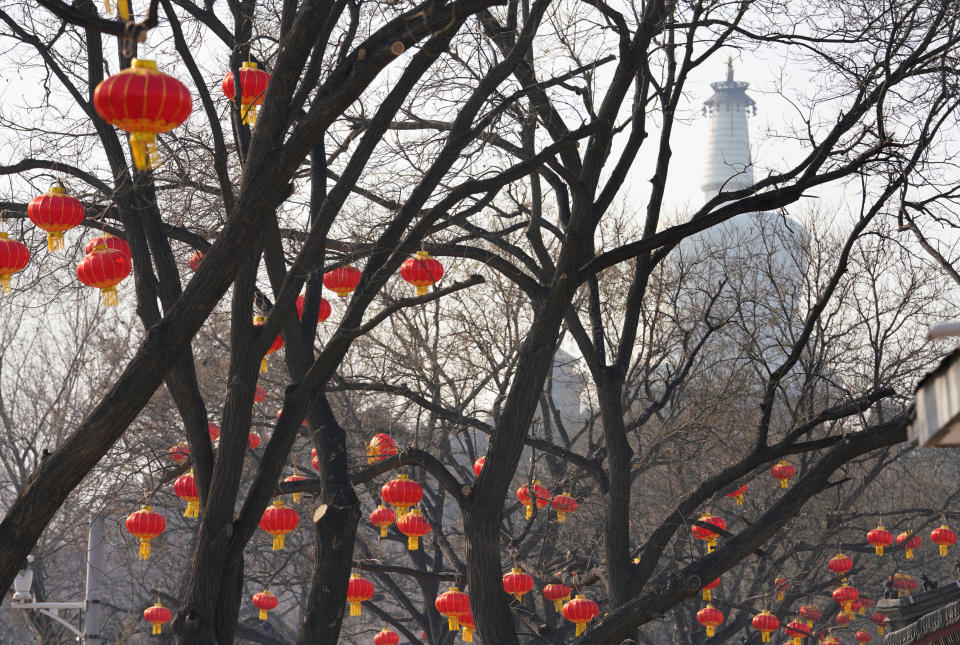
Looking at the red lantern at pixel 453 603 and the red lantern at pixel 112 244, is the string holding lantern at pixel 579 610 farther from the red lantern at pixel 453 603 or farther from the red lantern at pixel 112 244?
the red lantern at pixel 112 244

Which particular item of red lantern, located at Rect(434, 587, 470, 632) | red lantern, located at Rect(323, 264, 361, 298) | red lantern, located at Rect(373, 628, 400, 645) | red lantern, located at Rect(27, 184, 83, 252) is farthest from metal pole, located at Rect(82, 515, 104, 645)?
red lantern, located at Rect(27, 184, 83, 252)

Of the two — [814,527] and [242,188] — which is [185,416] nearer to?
[242,188]

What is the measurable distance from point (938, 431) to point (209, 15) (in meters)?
7.91

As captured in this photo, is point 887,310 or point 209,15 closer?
point 209,15

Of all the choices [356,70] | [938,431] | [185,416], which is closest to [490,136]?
[356,70]

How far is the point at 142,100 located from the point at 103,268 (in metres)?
3.56

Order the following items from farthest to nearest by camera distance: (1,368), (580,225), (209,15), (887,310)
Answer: (1,368) → (887,310) → (209,15) → (580,225)

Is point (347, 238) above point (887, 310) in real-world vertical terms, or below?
below

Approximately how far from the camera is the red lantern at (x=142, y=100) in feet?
17.2

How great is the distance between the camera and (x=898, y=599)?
11859mm

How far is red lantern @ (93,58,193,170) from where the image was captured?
5.25 metres

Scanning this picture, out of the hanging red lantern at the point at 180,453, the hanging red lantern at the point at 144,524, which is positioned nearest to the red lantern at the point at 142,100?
the hanging red lantern at the point at 180,453

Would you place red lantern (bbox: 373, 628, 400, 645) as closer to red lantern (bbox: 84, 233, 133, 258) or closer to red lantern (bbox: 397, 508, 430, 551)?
red lantern (bbox: 397, 508, 430, 551)

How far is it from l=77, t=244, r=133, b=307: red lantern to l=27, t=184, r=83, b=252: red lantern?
0.94 ft
